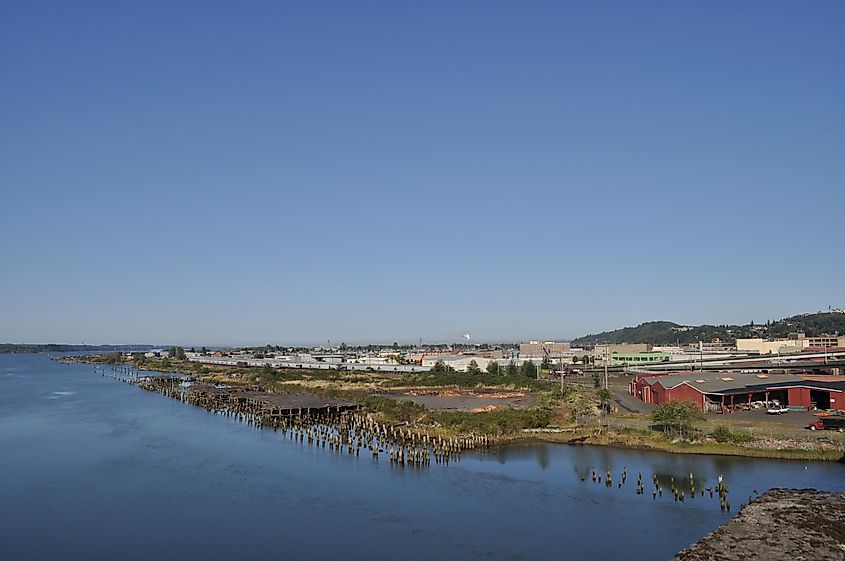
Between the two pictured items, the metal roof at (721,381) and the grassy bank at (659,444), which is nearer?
the grassy bank at (659,444)

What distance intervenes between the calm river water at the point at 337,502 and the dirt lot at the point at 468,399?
34.3 feet

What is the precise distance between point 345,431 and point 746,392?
18.5 m

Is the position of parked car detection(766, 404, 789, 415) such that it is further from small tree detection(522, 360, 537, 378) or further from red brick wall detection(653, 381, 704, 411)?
small tree detection(522, 360, 537, 378)

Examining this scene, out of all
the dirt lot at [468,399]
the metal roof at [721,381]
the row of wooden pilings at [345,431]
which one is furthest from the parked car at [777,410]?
the row of wooden pilings at [345,431]

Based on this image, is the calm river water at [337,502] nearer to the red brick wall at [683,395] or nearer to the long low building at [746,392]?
the red brick wall at [683,395]

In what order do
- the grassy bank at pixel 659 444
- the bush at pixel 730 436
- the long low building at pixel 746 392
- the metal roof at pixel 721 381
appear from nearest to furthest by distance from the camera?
the grassy bank at pixel 659 444 → the bush at pixel 730 436 → the long low building at pixel 746 392 → the metal roof at pixel 721 381

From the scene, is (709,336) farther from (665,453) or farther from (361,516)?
(361,516)

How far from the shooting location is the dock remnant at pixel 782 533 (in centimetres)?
1136

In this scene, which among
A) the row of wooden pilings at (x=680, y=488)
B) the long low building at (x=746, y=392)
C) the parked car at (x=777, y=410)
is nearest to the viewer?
the row of wooden pilings at (x=680, y=488)

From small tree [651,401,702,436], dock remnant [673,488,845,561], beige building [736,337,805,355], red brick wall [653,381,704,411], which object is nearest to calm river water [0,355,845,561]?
dock remnant [673,488,845,561]

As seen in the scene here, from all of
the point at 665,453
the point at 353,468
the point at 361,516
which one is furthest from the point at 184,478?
the point at 665,453

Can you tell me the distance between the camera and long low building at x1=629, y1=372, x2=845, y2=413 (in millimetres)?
29391

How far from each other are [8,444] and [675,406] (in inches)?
1068

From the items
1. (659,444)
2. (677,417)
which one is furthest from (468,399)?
(659,444)
